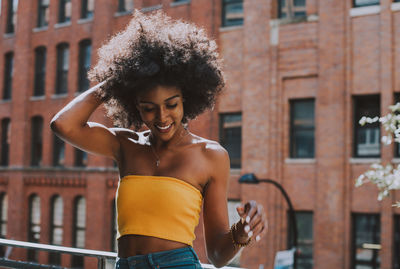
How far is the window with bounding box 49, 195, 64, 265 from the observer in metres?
25.8

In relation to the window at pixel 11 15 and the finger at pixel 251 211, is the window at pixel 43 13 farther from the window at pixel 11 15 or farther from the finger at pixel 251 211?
the finger at pixel 251 211

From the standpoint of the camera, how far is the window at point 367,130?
1795 centimetres

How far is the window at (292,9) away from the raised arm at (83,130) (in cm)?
1718

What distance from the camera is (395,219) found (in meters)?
17.6

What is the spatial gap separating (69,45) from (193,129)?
752 centimetres

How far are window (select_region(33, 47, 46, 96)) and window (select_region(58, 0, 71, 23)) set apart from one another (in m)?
1.64

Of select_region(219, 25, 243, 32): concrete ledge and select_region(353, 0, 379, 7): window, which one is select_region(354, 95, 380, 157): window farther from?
select_region(219, 25, 243, 32): concrete ledge

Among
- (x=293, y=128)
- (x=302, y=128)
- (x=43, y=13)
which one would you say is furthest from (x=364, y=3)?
(x=43, y=13)

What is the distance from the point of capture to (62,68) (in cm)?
2634

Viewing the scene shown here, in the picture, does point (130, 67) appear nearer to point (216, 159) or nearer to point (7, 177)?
point (216, 159)

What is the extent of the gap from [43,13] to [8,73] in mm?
3227

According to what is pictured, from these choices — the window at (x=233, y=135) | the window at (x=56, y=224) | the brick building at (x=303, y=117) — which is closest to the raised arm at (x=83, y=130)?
the brick building at (x=303, y=117)

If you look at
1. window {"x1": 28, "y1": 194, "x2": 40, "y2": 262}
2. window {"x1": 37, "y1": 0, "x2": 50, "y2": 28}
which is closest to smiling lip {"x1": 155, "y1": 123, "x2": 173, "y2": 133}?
window {"x1": 28, "y1": 194, "x2": 40, "y2": 262}

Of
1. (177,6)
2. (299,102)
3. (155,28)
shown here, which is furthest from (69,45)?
(155,28)
